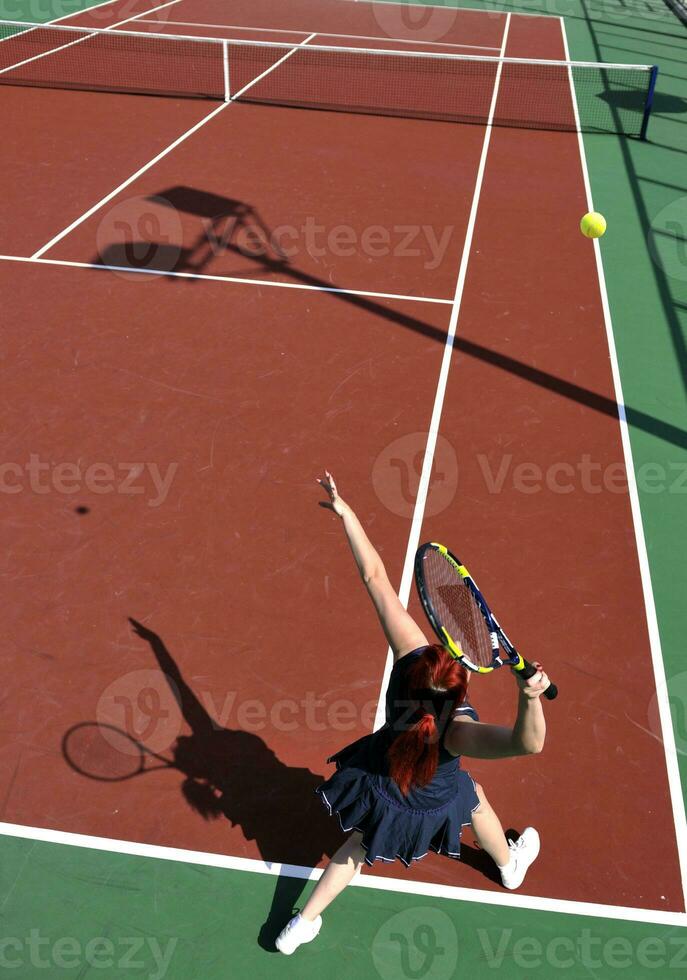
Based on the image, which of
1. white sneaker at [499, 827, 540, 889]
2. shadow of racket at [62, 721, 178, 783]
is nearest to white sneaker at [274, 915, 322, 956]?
white sneaker at [499, 827, 540, 889]

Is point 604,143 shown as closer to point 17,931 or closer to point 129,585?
point 129,585

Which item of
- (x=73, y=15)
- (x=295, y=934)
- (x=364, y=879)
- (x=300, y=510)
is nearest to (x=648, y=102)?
(x=300, y=510)

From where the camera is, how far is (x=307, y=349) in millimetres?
8992

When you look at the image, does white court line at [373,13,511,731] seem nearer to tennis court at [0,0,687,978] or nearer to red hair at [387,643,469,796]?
tennis court at [0,0,687,978]

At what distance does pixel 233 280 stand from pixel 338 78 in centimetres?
922

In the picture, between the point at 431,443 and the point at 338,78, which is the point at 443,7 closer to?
the point at 338,78

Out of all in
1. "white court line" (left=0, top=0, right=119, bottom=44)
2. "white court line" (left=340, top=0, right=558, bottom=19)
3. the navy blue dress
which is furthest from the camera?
"white court line" (left=340, top=0, right=558, bottom=19)

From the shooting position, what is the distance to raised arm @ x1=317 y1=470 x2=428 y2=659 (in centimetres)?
396

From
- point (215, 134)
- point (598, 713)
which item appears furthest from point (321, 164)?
point (598, 713)

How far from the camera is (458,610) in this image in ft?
13.1

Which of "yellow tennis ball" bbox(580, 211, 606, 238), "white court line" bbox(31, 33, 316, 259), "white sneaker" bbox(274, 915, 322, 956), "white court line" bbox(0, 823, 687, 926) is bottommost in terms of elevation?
"white court line" bbox(0, 823, 687, 926)

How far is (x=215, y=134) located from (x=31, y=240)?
4.71 meters

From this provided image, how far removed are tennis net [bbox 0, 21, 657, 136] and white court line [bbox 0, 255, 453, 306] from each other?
22.2 feet

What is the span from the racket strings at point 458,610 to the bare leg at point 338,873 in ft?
3.42
